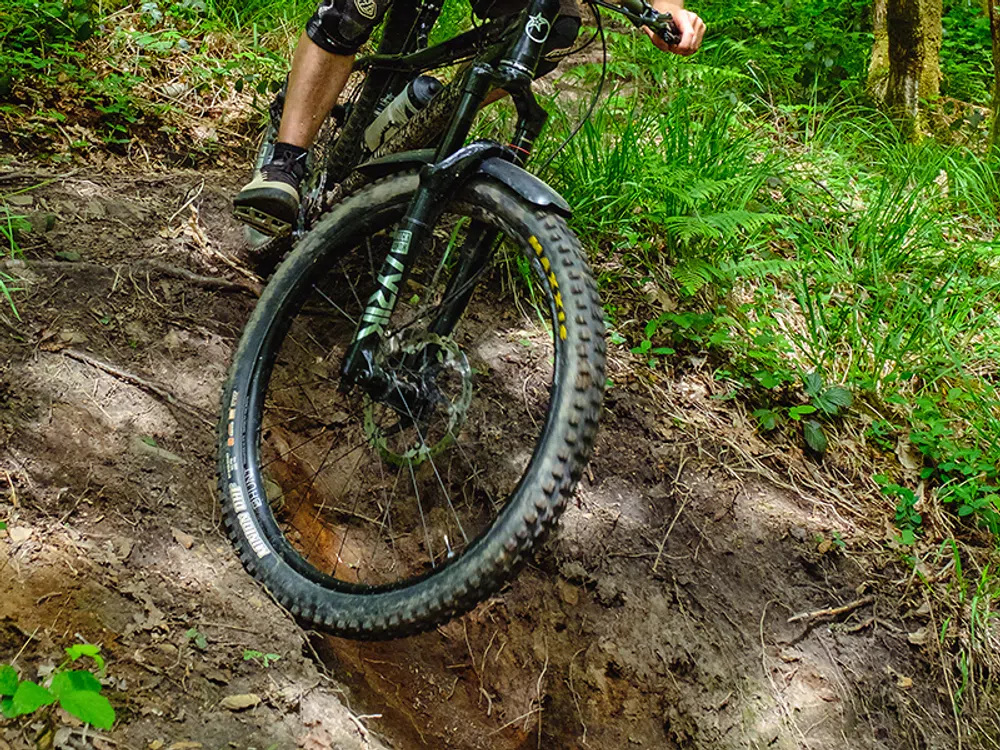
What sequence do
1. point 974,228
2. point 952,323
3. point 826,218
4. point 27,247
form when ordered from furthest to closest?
point 974,228, point 826,218, point 952,323, point 27,247

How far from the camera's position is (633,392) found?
287 cm

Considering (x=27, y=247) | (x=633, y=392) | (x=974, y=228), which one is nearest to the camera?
(x=27, y=247)

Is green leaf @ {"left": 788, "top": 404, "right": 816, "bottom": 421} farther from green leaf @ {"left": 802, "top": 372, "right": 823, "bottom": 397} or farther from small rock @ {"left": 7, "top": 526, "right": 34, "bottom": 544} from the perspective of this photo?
small rock @ {"left": 7, "top": 526, "right": 34, "bottom": 544}

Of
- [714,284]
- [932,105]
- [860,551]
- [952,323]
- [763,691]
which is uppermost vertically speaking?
[932,105]

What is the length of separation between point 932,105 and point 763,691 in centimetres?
433

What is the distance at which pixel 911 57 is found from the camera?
16.2 ft

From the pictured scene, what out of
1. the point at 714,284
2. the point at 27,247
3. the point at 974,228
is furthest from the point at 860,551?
the point at 27,247

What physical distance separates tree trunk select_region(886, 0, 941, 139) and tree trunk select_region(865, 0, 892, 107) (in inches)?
3.8

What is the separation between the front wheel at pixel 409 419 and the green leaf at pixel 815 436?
99 centimetres

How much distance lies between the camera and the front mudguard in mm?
1783

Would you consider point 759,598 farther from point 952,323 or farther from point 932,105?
point 932,105

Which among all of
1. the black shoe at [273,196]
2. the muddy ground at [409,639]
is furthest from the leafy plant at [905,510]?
the black shoe at [273,196]

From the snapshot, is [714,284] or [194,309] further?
[714,284]

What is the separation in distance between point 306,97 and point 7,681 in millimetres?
1768
